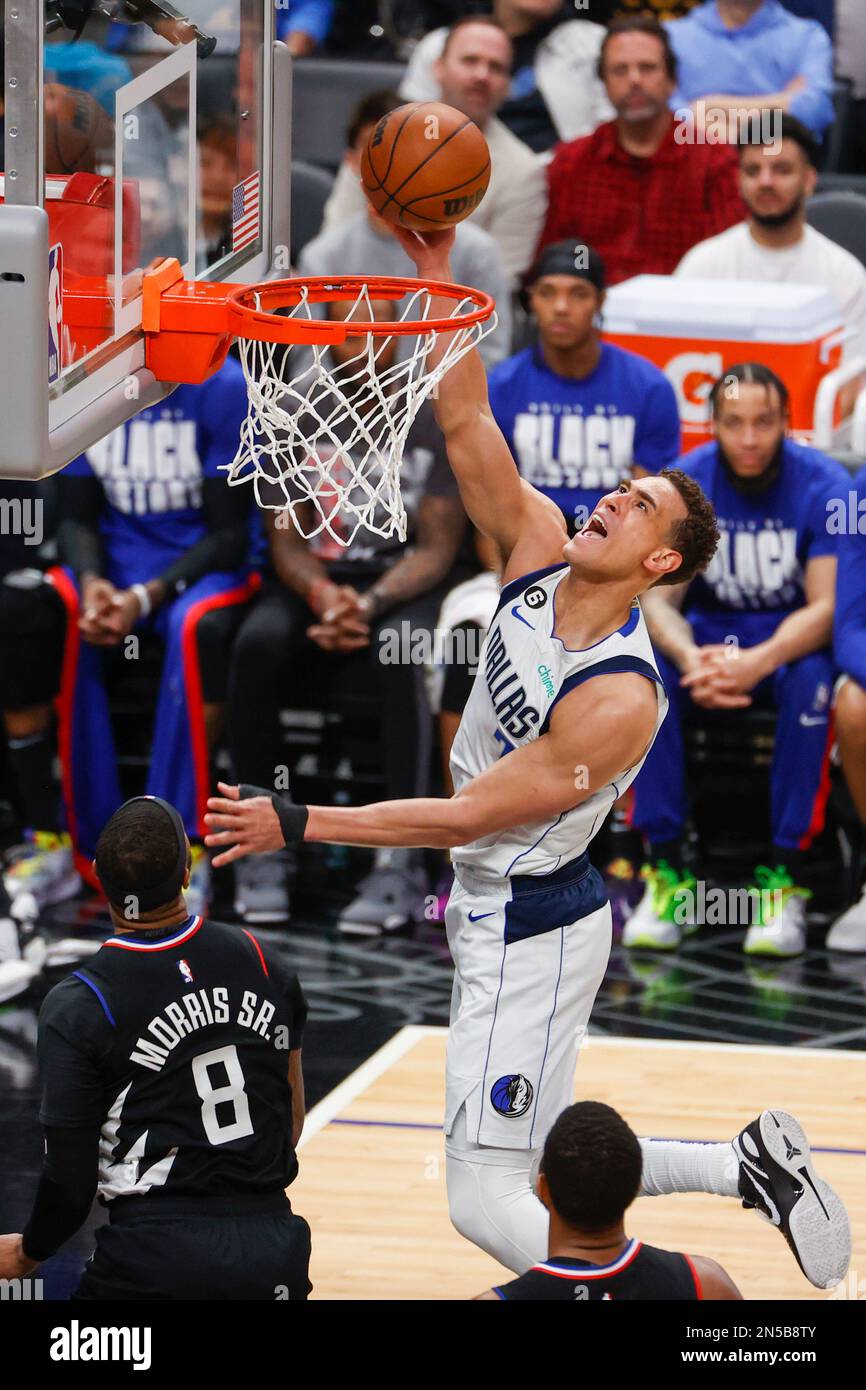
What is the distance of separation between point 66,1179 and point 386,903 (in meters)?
3.51

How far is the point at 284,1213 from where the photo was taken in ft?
12.6

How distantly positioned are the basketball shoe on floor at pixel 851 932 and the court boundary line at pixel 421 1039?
0.85 m

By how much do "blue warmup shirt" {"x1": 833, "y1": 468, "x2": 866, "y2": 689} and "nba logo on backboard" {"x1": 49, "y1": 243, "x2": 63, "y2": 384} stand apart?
11.6ft

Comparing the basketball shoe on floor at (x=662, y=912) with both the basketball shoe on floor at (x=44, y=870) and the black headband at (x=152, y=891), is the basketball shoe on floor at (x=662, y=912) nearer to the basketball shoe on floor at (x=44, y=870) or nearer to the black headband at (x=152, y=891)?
the basketball shoe on floor at (x=44, y=870)

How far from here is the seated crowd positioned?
23.2ft

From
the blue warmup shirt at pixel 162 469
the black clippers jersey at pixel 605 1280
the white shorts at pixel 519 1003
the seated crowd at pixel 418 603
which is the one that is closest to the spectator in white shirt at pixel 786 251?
the seated crowd at pixel 418 603

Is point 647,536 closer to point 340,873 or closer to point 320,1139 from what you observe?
point 320,1139

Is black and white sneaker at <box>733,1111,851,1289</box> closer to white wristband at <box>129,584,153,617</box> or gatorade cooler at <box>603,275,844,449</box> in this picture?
white wristband at <box>129,584,153,617</box>

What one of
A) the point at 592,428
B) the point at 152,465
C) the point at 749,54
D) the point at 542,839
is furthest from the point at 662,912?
the point at 749,54

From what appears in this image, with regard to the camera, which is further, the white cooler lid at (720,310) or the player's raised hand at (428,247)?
the white cooler lid at (720,310)

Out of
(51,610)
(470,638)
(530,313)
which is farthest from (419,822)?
(530,313)

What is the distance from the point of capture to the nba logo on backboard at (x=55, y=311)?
3963mm

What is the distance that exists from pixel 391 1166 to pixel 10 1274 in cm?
156

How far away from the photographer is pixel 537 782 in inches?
163
